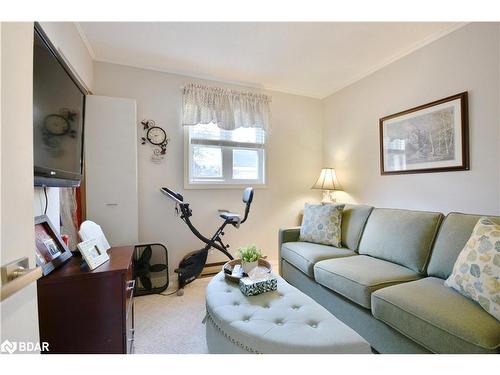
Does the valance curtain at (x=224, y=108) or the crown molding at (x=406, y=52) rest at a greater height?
the crown molding at (x=406, y=52)

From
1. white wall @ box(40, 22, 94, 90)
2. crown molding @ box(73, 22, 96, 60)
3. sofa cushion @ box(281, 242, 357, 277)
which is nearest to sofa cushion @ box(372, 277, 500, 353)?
sofa cushion @ box(281, 242, 357, 277)

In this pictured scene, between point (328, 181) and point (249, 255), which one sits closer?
point (249, 255)

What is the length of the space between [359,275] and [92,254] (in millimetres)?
1732

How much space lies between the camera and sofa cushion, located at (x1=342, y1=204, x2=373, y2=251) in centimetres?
233

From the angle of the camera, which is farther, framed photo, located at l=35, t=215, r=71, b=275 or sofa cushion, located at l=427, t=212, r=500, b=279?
sofa cushion, located at l=427, t=212, r=500, b=279

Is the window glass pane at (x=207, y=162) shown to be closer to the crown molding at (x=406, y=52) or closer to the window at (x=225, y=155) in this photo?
the window at (x=225, y=155)

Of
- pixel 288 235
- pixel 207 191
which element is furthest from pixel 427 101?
pixel 207 191

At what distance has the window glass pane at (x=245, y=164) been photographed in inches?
121

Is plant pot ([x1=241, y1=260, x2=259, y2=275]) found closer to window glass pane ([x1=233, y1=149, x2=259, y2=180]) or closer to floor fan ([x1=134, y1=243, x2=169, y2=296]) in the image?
floor fan ([x1=134, y1=243, x2=169, y2=296])

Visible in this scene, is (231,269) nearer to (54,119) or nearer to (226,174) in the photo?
(54,119)

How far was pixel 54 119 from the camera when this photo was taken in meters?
1.21

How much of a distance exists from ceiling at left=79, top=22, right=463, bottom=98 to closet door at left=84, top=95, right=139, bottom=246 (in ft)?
1.86

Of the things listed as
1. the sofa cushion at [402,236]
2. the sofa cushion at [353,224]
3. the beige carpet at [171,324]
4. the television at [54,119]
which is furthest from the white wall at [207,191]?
the sofa cushion at [402,236]
